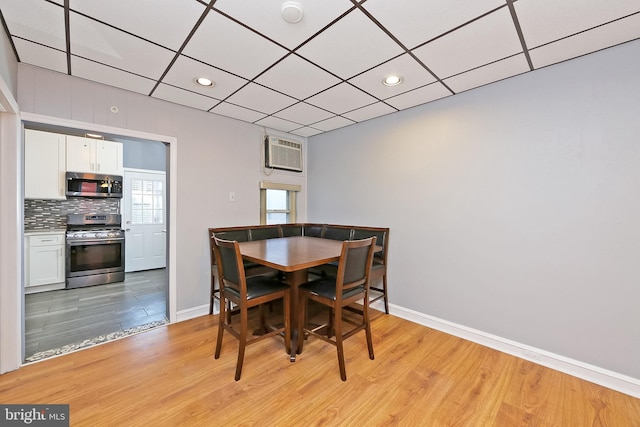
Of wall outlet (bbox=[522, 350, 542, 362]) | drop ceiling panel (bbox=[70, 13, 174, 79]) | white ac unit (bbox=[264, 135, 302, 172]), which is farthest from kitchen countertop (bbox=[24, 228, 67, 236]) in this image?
wall outlet (bbox=[522, 350, 542, 362])

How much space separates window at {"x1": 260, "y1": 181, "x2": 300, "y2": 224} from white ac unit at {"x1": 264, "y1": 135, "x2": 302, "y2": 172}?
28 cm

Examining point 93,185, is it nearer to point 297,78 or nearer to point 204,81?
point 204,81

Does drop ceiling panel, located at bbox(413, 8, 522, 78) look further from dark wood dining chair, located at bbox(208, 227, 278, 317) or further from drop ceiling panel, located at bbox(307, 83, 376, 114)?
dark wood dining chair, located at bbox(208, 227, 278, 317)

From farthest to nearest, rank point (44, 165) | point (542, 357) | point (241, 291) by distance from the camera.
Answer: point (44, 165) → point (542, 357) → point (241, 291)

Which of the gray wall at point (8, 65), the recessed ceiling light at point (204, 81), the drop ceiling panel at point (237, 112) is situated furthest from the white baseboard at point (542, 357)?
the gray wall at point (8, 65)

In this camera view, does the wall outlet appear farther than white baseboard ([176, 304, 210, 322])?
No

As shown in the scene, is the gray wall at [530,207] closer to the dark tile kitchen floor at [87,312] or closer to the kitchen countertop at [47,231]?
the dark tile kitchen floor at [87,312]

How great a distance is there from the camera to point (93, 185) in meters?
4.12

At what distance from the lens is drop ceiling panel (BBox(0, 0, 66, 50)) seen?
142 centimetres

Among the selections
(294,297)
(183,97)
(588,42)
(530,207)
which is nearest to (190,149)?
(183,97)

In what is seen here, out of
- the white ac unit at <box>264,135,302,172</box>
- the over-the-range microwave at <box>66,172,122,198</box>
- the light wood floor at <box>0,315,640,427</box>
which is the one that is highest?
the white ac unit at <box>264,135,302,172</box>

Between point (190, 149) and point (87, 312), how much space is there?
90.6 inches

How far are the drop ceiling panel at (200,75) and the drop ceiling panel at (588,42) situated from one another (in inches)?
93.9

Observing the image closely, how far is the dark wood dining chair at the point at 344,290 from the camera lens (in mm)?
1890
